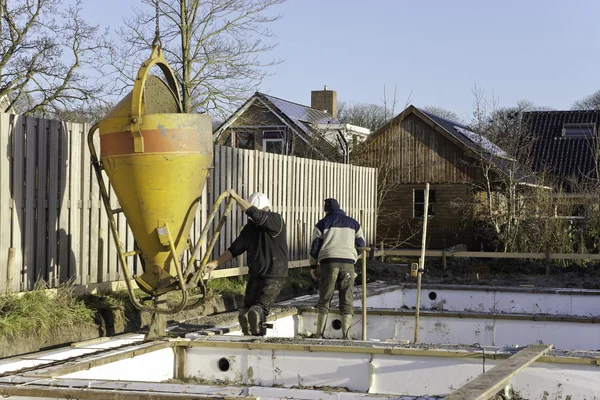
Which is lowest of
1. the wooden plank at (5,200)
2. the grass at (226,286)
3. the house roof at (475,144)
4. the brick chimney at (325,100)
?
the grass at (226,286)

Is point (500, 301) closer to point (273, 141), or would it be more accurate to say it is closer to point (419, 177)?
point (419, 177)

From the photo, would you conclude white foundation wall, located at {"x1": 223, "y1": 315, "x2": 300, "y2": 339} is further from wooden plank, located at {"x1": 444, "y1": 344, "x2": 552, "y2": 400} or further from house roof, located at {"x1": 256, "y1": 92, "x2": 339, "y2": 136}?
house roof, located at {"x1": 256, "y1": 92, "x2": 339, "y2": 136}

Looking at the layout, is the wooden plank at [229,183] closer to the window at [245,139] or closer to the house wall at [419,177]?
the house wall at [419,177]

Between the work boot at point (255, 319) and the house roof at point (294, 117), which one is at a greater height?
the house roof at point (294, 117)

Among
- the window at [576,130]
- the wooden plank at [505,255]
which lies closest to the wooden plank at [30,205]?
the wooden plank at [505,255]

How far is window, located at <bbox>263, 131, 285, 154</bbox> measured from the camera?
35.5 metres

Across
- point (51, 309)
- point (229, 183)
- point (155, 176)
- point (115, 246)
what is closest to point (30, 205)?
point (51, 309)

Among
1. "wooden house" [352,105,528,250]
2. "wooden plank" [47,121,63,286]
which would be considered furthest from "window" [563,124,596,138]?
"wooden plank" [47,121,63,286]

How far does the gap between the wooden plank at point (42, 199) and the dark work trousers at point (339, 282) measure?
11.4 ft

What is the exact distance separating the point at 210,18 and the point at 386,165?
10143mm

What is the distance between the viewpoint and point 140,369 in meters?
8.36

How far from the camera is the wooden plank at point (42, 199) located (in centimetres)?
1031

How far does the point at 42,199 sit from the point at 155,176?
2.15 metres

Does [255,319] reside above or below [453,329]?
above
